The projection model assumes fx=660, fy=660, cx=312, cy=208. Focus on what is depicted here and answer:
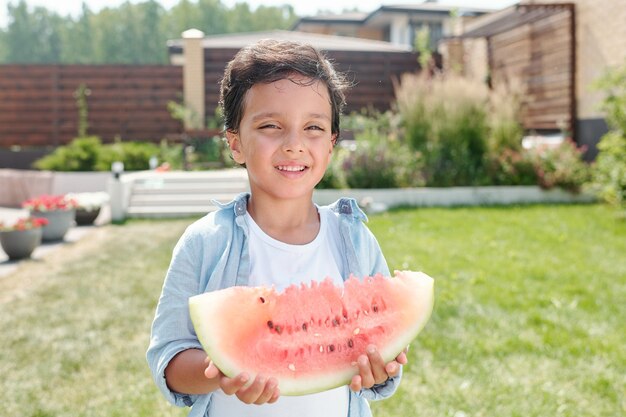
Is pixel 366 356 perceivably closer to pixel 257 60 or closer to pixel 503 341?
pixel 257 60

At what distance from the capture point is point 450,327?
419 cm

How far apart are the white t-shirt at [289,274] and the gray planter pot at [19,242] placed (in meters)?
5.72

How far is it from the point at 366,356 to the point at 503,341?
2.76 meters

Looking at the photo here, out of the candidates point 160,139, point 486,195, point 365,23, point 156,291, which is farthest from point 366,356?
point 365,23

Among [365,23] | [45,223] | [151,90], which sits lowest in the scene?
[45,223]

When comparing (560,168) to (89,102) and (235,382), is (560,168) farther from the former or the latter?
(89,102)

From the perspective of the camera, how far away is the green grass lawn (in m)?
3.23

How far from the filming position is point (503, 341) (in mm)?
3898

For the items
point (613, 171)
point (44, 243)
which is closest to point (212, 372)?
point (44, 243)

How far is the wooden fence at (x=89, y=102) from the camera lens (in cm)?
1681

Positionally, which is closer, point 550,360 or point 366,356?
point 366,356

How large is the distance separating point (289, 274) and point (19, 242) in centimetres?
582

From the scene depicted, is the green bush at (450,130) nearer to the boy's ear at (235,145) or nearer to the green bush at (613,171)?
the green bush at (613,171)

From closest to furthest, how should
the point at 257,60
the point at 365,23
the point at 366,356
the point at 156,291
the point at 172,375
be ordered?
the point at 366,356, the point at 172,375, the point at 257,60, the point at 156,291, the point at 365,23
